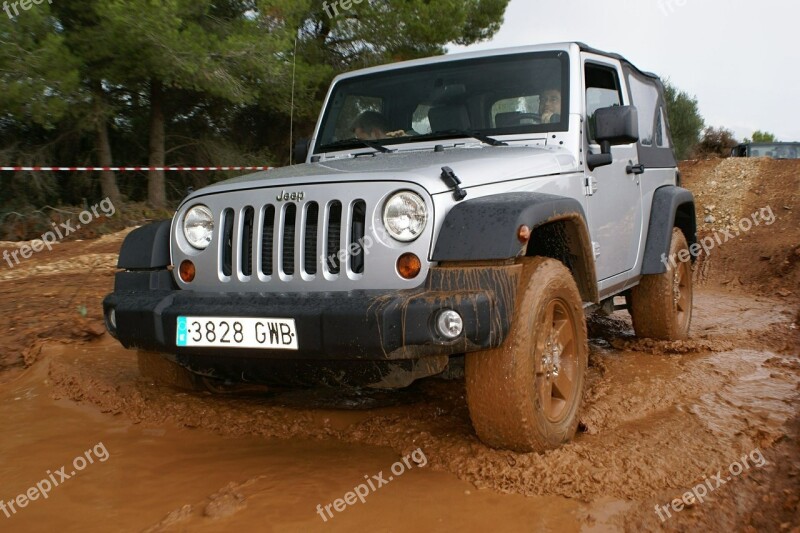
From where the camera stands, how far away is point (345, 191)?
2.74 metres

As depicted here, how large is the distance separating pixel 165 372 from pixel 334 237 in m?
1.39

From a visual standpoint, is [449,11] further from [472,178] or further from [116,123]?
[472,178]

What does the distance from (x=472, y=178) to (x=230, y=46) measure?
9090 mm

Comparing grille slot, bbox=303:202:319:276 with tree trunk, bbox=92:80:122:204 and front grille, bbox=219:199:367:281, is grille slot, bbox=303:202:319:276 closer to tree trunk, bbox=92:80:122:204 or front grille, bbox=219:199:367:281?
front grille, bbox=219:199:367:281

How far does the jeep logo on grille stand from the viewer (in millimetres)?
2811

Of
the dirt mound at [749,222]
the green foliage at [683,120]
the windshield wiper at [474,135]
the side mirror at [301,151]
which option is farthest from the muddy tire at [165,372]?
the green foliage at [683,120]

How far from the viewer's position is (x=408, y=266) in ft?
8.66

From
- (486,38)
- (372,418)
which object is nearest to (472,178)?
(372,418)

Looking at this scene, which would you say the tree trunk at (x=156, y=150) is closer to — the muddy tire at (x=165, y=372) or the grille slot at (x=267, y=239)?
the muddy tire at (x=165, y=372)

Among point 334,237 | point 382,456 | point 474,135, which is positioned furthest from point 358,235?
point 474,135

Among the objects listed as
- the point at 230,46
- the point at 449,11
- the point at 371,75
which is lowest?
the point at 371,75

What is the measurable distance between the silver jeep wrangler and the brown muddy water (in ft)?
0.76

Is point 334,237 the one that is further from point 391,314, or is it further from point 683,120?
point 683,120

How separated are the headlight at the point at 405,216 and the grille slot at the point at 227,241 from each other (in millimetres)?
738
